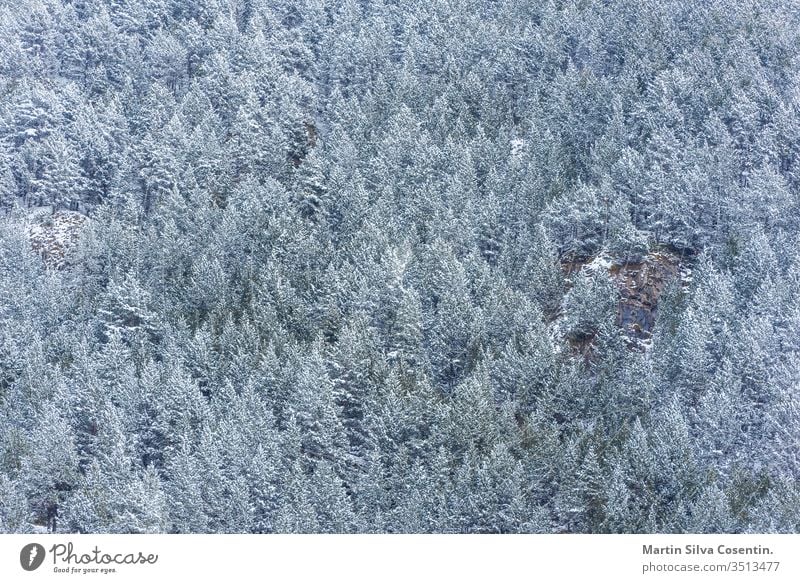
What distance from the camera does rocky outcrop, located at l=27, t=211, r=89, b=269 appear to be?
114312mm

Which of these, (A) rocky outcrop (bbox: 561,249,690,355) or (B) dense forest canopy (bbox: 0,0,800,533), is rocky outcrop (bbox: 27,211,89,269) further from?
(A) rocky outcrop (bbox: 561,249,690,355)

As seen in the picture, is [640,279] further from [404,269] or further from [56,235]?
[56,235]

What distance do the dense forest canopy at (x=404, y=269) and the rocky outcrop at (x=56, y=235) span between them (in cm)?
31

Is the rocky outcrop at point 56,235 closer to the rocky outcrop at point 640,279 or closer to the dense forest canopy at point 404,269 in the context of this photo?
the dense forest canopy at point 404,269

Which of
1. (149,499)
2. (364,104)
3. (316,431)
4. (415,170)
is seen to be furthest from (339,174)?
(149,499)

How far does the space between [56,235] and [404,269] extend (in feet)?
147

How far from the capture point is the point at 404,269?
9075cm

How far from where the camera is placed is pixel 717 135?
106375mm

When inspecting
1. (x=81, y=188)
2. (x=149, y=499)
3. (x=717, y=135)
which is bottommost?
(x=81, y=188)

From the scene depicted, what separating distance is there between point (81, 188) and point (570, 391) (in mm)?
68294

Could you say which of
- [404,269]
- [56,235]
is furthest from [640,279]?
[56,235]

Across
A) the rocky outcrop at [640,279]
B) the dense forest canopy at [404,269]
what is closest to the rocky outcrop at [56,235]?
the dense forest canopy at [404,269]

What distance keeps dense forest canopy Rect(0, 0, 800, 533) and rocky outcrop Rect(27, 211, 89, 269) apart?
31cm

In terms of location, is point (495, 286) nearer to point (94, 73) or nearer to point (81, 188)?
point (81, 188)
